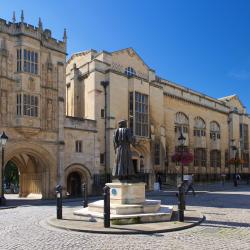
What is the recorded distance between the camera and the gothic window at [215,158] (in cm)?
5245

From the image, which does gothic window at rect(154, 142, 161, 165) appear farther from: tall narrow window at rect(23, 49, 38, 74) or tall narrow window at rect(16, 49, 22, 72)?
tall narrow window at rect(16, 49, 22, 72)

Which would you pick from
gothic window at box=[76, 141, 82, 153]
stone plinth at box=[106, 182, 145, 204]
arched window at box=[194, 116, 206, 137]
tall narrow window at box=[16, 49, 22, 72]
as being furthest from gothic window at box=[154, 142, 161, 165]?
stone plinth at box=[106, 182, 145, 204]

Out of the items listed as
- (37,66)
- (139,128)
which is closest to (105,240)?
(37,66)

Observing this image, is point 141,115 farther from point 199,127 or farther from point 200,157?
point 200,157

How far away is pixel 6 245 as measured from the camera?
9523 mm

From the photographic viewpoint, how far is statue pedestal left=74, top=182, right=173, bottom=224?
42.0 ft

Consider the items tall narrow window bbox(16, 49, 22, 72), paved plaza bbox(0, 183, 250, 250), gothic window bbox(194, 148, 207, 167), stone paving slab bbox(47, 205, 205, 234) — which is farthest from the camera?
gothic window bbox(194, 148, 207, 167)

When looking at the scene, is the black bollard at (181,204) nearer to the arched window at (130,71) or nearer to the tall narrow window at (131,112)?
the tall narrow window at (131,112)

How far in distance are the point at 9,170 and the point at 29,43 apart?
2431 centimetres

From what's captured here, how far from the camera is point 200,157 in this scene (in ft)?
164

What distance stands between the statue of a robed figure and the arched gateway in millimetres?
13971

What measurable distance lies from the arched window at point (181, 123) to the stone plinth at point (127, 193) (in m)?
33.1

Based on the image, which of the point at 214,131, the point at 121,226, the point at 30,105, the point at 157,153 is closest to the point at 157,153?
the point at 157,153

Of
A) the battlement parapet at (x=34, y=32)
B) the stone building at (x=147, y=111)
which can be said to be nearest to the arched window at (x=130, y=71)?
the stone building at (x=147, y=111)
